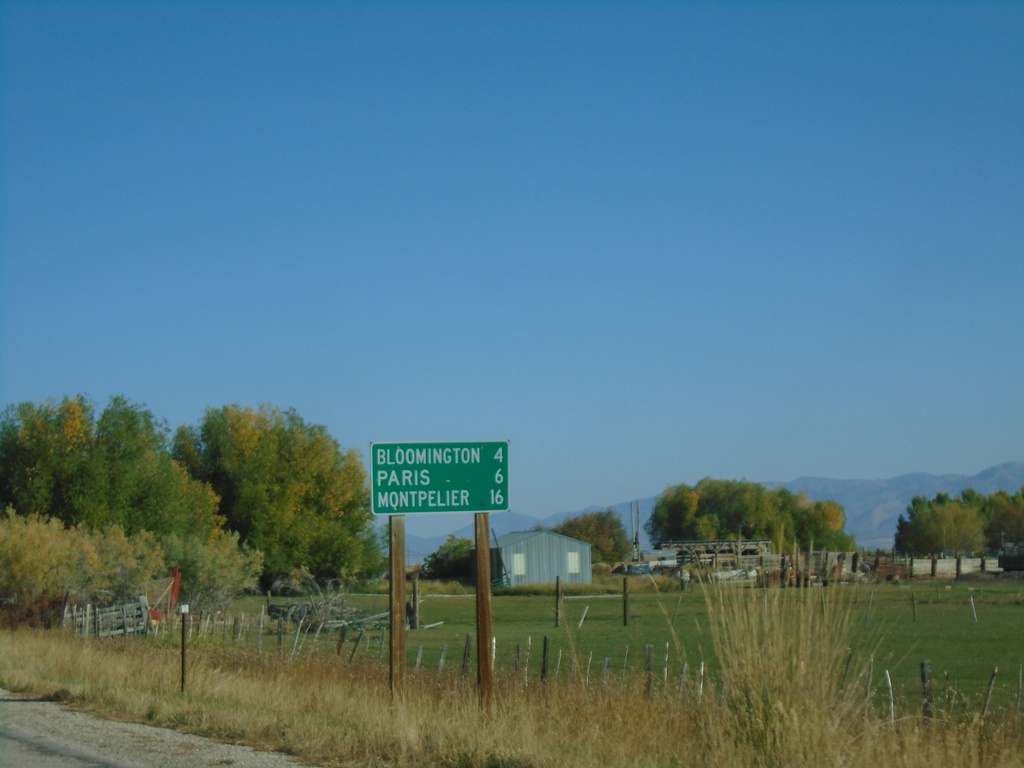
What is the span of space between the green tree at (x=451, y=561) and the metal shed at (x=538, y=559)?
287 inches

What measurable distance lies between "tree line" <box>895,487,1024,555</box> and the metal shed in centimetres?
5117

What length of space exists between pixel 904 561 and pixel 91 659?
248ft

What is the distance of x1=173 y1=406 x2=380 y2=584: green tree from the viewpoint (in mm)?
75125

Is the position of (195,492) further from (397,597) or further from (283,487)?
(397,597)

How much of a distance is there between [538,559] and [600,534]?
55.4 meters

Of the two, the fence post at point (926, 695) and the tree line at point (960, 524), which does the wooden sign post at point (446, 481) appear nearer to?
the fence post at point (926, 695)

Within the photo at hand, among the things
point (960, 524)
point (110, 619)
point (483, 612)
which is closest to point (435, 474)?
point (483, 612)

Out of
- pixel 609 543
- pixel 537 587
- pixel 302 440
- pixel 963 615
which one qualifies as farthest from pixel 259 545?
pixel 609 543

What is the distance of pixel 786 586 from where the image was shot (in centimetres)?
842

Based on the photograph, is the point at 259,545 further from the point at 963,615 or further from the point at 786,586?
the point at 786,586

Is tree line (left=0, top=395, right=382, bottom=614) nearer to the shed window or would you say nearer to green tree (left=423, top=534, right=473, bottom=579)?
the shed window

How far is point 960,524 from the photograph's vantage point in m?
A: 133

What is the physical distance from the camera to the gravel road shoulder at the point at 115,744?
9.98m

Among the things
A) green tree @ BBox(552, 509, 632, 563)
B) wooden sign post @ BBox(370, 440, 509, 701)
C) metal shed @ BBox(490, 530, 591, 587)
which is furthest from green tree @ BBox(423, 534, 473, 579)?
wooden sign post @ BBox(370, 440, 509, 701)
